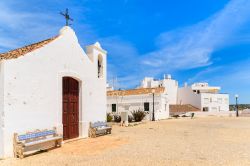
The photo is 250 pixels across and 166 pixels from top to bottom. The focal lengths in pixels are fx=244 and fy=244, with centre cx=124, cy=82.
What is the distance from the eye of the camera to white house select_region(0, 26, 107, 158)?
8484 mm

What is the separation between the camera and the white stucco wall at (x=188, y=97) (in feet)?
161

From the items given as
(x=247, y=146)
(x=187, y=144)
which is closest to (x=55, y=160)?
(x=187, y=144)

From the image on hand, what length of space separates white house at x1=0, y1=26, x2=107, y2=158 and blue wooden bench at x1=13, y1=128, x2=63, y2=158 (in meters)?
0.23

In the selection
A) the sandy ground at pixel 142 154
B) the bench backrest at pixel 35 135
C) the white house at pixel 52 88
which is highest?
the white house at pixel 52 88

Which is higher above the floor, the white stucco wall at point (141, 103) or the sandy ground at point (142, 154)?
the white stucco wall at point (141, 103)

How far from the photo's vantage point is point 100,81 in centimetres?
1398

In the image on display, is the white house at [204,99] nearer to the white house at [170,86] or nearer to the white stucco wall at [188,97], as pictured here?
the white stucco wall at [188,97]

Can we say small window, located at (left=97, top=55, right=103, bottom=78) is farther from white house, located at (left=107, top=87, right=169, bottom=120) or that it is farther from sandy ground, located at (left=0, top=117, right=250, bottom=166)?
white house, located at (left=107, top=87, right=169, bottom=120)

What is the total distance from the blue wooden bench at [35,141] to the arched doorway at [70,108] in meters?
1.37

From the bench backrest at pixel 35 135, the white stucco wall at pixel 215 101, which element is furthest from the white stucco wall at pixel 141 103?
the white stucco wall at pixel 215 101

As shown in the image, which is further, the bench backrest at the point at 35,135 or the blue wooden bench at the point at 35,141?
the bench backrest at the point at 35,135

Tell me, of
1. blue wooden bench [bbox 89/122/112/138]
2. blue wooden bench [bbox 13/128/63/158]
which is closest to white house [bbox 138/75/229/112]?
blue wooden bench [bbox 89/122/112/138]

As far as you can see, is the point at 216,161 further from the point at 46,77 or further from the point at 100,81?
the point at 100,81

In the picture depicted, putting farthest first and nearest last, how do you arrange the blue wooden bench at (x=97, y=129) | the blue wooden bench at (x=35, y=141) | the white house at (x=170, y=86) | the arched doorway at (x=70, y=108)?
the white house at (x=170, y=86) < the blue wooden bench at (x=97, y=129) < the arched doorway at (x=70, y=108) < the blue wooden bench at (x=35, y=141)
